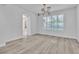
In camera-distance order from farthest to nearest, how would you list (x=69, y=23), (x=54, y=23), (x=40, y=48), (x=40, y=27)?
(x=40, y=27), (x=54, y=23), (x=69, y=23), (x=40, y=48)

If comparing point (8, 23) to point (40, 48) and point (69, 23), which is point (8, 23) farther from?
point (69, 23)

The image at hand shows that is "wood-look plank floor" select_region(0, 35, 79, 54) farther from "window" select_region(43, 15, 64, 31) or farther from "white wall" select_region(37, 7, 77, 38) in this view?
"window" select_region(43, 15, 64, 31)

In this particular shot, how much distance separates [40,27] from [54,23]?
1.37 metres

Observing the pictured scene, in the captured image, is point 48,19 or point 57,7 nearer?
point 57,7

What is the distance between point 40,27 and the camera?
865cm

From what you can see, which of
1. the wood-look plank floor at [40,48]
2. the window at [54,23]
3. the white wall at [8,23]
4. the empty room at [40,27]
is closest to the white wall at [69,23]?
the empty room at [40,27]

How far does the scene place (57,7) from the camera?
725cm

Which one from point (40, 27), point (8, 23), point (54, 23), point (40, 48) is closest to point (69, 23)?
point (54, 23)

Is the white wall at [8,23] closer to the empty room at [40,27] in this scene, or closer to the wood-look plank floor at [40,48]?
the empty room at [40,27]

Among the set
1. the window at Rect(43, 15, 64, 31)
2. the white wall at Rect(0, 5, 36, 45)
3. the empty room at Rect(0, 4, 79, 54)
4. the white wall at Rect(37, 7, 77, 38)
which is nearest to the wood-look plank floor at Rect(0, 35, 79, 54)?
the empty room at Rect(0, 4, 79, 54)
